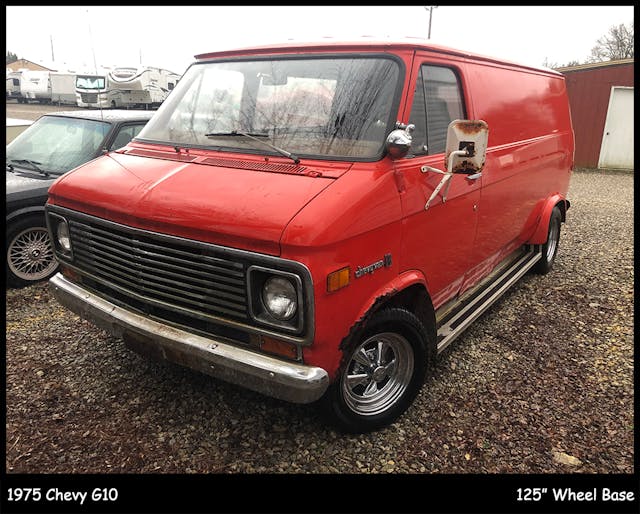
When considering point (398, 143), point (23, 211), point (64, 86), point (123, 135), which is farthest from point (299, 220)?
point (64, 86)

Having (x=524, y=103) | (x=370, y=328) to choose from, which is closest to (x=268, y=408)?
(x=370, y=328)

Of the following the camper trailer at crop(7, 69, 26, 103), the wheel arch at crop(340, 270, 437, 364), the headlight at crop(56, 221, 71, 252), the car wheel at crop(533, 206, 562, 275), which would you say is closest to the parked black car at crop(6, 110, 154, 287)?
the headlight at crop(56, 221, 71, 252)

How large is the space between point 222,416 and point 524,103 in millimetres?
3674

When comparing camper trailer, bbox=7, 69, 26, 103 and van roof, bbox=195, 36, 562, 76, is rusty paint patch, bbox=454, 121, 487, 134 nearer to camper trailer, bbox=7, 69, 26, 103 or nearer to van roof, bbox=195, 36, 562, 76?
van roof, bbox=195, 36, 562, 76

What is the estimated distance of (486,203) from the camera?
12.3 ft

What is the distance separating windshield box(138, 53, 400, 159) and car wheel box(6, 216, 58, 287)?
2.10 m

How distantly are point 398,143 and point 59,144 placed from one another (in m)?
4.41

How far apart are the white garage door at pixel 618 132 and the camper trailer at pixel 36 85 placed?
3094 centimetres

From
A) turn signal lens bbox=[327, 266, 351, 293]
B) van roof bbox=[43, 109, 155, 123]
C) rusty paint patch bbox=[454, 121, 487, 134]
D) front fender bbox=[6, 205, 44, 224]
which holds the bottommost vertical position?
front fender bbox=[6, 205, 44, 224]

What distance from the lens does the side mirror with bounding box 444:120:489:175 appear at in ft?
8.61

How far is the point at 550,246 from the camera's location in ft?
18.5

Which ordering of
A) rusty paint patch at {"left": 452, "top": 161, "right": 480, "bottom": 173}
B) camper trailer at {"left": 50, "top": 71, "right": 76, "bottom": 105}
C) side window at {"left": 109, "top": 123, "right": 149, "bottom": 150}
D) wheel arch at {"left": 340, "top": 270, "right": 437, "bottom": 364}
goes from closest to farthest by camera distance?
wheel arch at {"left": 340, "top": 270, "right": 437, "bottom": 364} → rusty paint patch at {"left": 452, "top": 161, "right": 480, "bottom": 173} → side window at {"left": 109, "top": 123, "right": 149, "bottom": 150} → camper trailer at {"left": 50, "top": 71, "right": 76, "bottom": 105}

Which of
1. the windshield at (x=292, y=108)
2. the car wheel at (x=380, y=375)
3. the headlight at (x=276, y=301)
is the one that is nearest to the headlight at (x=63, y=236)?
the windshield at (x=292, y=108)

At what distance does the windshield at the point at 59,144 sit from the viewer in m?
5.23
